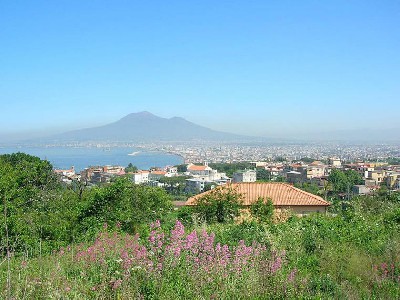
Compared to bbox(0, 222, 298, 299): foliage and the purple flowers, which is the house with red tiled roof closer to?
the purple flowers

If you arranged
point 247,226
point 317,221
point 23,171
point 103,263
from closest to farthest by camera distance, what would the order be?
point 103,263 → point 247,226 → point 317,221 → point 23,171

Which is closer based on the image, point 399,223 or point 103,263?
point 103,263

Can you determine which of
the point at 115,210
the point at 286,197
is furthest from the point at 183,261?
the point at 286,197

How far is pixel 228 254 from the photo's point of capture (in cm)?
459

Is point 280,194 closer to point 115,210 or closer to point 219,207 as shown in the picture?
point 219,207

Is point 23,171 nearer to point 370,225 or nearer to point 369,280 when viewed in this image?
point 370,225

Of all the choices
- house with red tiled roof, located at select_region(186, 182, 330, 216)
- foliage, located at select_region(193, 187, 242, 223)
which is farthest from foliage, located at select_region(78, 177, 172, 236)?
house with red tiled roof, located at select_region(186, 182, 330, 216)

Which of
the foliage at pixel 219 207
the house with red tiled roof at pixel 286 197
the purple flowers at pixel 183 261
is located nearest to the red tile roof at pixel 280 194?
the house with red tiled roof at pixel 286 197

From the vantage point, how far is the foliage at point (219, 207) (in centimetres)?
1345

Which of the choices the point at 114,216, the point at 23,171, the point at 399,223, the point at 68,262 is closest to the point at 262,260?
the point at 68,262

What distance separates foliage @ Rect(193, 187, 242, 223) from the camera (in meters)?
13.4

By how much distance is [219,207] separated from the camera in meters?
13.6

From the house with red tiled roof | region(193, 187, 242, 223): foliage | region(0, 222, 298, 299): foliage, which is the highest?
region(0, 222, 298, 299): foliage

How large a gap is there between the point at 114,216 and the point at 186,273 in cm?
806
